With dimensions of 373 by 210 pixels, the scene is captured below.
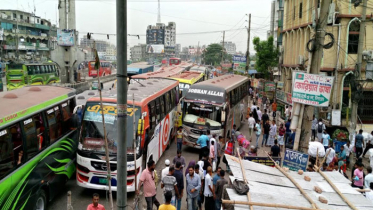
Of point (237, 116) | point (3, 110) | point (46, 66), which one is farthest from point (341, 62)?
point (46, 66)

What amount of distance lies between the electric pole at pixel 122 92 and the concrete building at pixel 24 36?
5405 centimetres

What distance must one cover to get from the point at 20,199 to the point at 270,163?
20.5ft

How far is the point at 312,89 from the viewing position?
30.7 feet

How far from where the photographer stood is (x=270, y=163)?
9328 mm

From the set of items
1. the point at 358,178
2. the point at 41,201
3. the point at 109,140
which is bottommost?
the point at 41,201

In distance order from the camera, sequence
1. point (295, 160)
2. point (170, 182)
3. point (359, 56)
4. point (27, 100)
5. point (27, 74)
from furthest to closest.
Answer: point (27, 74) < point (359, 56) < point (295, 160) < point (27, 100) < point (170, 182)

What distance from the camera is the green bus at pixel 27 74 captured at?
27.6 metres

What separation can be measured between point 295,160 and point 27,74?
85.5 ft

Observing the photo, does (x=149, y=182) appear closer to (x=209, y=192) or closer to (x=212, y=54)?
(x=209, y=192)

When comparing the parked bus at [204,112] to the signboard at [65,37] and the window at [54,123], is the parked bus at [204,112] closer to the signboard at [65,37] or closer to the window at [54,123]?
the window at [54,123]

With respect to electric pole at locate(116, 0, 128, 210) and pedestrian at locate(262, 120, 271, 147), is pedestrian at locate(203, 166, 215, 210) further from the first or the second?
pedestrian at locate(262, 120, 271, 147)

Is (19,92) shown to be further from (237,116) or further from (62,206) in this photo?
(237,116)

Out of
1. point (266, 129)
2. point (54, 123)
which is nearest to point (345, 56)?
point (266, 129)

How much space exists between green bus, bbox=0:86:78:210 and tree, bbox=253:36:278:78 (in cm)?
2580
